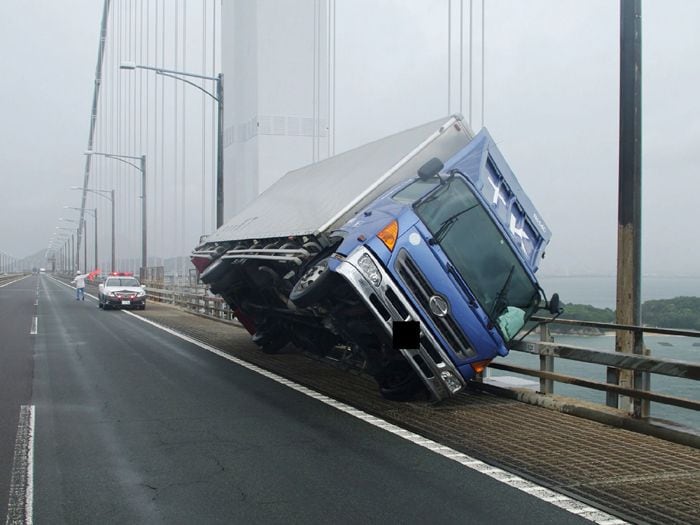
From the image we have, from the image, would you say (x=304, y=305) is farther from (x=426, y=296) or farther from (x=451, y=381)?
(x=451, y=381)

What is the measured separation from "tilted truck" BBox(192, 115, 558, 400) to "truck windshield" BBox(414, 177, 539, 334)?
0.4 inches

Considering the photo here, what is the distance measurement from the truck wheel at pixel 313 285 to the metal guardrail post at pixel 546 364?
2.69 meters

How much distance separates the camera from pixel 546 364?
Answer: 28.0 ft

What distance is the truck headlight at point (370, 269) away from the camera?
7340 mm

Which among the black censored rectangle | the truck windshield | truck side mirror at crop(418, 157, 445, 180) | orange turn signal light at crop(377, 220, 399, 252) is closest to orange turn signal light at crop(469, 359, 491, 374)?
the truck windshield

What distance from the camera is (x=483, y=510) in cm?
480

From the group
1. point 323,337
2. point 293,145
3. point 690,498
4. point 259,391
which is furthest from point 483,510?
point 293,145

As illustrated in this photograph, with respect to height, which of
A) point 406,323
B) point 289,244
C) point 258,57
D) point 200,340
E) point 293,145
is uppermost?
point 258,57

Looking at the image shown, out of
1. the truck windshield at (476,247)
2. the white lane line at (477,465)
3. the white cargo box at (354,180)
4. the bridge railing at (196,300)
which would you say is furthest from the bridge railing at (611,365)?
the bridge railing at (196,300)

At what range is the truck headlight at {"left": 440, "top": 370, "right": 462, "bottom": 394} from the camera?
7547 mm

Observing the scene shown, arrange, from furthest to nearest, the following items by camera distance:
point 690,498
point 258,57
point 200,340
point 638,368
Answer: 1. point 258,57
2. point 200,340
3. point 638,368
4. point 690,498

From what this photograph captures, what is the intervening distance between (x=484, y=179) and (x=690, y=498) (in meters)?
4.17

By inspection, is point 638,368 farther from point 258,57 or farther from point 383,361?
point 258,57

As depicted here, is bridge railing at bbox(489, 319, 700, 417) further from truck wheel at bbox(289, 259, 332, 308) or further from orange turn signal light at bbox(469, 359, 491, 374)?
truck wheel at bbox(289, 259, 332, 308)
